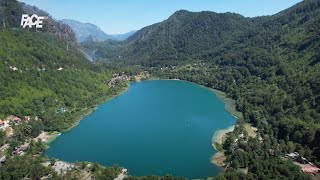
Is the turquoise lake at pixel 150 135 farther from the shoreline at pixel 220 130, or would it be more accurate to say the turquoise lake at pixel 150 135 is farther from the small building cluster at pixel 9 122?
the small building cluster at pixel 9 122

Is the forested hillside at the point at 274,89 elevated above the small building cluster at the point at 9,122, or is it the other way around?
the forested hillside at the point at 274,89

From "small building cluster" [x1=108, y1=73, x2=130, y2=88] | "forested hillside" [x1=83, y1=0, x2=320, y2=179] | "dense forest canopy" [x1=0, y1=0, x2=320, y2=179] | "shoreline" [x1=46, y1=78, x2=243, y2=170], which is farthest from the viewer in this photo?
"small building cluster" [x1=108, y1=73, x2=130, y2=88]

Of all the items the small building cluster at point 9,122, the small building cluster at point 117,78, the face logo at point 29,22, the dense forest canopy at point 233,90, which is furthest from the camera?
the face logo at point 29,22

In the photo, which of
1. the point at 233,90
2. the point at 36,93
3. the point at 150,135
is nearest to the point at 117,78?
the point at 233,90

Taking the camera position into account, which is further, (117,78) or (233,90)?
(117,78)

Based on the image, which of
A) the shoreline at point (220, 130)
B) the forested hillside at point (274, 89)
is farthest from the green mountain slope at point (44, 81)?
the forested hillside at point (274, 89)

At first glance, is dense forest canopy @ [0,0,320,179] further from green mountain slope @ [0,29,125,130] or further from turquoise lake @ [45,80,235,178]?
turquoise lake @ [45,80,235,178]

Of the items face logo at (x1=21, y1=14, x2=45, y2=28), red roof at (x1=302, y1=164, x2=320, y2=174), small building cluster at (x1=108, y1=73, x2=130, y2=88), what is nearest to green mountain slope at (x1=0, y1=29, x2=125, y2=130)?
small building cluster at (x1=108, y1=73, x2=130, y2=88)

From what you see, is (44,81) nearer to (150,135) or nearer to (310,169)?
(150,135)
